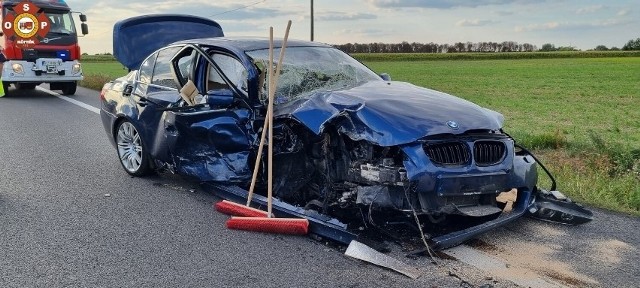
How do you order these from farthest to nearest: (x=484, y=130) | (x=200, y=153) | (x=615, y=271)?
(x=200, y=153) → (x=484, y=130) → (x=615, y=271)

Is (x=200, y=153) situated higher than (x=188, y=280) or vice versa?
(x=200, y=153)

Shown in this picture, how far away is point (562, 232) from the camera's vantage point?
193 inches

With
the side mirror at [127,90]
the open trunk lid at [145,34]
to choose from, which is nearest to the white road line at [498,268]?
the side mirror at [127,90]

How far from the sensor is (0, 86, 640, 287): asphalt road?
3.89 metres

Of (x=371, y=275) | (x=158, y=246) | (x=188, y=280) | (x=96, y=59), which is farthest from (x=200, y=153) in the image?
(x=96, y=59)

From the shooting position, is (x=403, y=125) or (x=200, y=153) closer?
(x=403, y=125)

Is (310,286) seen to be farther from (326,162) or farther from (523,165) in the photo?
(523,165)

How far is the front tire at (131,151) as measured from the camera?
6691 millimetres

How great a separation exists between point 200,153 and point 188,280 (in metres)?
1.94

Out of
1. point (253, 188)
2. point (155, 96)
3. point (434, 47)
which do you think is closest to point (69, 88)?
point (155, 96)

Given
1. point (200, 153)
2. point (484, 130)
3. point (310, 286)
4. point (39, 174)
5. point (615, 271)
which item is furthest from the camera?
point (39, 174)

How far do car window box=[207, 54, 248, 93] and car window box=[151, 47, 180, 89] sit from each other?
1.97 feet

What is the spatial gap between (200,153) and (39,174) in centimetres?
254

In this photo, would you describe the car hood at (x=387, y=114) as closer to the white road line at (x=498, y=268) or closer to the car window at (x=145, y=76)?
the white road line at (x=498, y=268)
